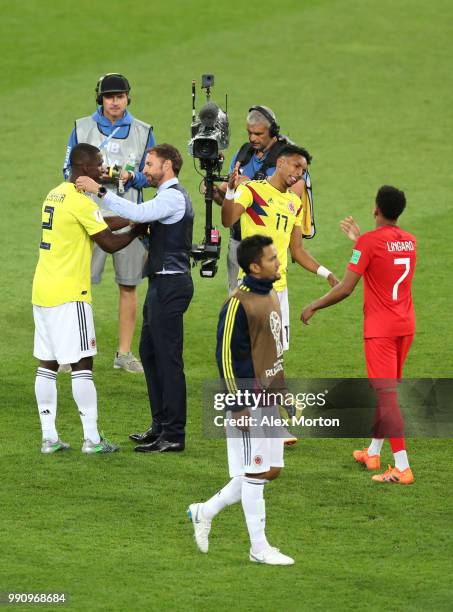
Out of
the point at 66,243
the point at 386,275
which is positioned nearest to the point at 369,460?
the point at 386,275

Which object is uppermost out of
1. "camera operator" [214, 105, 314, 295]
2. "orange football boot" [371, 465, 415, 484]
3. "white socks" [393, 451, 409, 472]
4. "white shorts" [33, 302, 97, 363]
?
"camera operator" [214, 105, 314, 295]

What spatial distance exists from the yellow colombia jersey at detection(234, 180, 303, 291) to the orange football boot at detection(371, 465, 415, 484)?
1549 millimetres

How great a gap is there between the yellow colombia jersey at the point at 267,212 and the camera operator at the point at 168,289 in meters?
0.40

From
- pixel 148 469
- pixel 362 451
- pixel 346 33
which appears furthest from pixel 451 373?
pixel 346 33

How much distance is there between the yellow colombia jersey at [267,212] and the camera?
9.88 m

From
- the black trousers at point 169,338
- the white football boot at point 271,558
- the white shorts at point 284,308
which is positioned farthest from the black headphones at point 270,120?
the white football boot at point 271,558

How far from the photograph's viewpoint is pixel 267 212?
9883mm

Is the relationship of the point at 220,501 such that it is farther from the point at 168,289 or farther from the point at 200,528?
the point at 168,289

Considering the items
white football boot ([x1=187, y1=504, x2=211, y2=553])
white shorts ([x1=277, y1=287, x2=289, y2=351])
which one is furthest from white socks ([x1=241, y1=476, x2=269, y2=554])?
white shorts ([x1=277, y1=287, x2=289, y2=351])

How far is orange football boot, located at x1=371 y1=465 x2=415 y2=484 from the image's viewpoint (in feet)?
30.2

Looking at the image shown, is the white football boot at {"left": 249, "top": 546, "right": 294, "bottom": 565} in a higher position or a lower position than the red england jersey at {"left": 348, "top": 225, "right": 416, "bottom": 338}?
lower

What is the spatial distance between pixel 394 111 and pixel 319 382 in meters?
9.83
